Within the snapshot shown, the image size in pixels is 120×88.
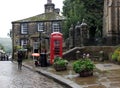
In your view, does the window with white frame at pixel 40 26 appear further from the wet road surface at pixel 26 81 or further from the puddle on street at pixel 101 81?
the puddle on street at pixel 101 81

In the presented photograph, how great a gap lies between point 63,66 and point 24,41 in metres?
41.1

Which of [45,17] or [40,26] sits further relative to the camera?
[45,17]

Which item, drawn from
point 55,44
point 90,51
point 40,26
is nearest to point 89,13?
point 40,26

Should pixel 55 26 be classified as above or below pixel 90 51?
above

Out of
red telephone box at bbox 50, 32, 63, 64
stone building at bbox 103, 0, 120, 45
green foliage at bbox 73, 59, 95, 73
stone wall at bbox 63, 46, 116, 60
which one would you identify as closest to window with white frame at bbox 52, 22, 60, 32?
stone building at bbox 103, 0, 120, 45

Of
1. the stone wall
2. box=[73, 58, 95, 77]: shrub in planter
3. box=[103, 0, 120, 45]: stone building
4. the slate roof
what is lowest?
box=[73, 58, 95, 77]: shrub in planter

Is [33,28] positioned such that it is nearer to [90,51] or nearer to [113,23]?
[113,23]

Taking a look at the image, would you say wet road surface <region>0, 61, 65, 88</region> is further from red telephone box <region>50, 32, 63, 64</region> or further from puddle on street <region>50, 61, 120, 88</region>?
red telephone box <region>50, 32, 63, 64</region>

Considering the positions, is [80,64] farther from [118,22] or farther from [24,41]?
[24,41]

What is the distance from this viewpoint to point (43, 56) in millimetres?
30219

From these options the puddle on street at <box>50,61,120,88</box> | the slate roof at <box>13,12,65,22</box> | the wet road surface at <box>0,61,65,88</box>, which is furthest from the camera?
the slate roof at <box>13,12,65,22</box>

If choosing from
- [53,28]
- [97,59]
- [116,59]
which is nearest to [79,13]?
[53,28]

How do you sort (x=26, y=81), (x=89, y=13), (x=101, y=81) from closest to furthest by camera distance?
(x=101, y=81) → (x=26, y=81) → (x=89, y=13)

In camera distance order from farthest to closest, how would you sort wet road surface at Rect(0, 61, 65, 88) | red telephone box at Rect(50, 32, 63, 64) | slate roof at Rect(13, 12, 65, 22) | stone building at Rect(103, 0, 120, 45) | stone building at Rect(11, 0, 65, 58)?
slate roof at Rect(13, 12, 65, 22) → stone building at Rect(11, 0, 65, 58) → stone building at Rect(103, 0, 120, 45) → red telephone box at Rect(50, 32, 63, 64) → wet road surface at Rect(0, 61, 65, 88)
